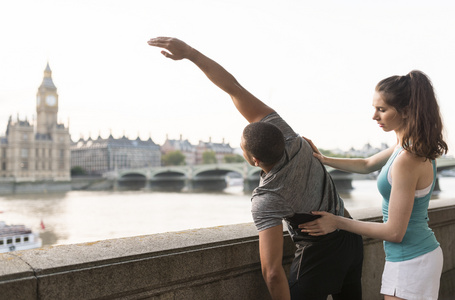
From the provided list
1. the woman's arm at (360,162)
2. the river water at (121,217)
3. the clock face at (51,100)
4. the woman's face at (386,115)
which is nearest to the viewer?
the woman's face at (386,115)

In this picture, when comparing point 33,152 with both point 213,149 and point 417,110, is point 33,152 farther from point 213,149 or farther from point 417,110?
point 417,110

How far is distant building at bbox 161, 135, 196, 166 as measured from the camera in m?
70.4

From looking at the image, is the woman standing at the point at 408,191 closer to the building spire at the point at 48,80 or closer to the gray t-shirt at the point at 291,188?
the gray t-shirt at the point at 291,188

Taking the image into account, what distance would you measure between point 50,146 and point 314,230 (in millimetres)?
55694

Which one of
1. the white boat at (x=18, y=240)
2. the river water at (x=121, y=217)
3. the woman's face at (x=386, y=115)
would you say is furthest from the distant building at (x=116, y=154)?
the woman's face at (x=386, y=115)

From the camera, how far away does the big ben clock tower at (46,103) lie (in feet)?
192

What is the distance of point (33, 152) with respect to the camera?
50.5 m

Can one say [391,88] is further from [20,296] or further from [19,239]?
[19,239]

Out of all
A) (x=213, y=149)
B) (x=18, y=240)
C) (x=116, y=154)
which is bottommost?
(x=18, y=240)

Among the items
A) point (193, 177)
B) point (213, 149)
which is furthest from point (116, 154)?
point (193, 177)

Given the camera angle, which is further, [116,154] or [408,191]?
[116,154]

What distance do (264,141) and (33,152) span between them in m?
54.3

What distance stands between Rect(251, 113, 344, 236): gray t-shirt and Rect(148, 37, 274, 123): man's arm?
0.13 feet

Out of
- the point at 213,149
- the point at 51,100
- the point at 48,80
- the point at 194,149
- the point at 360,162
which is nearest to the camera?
the point at 360,162
